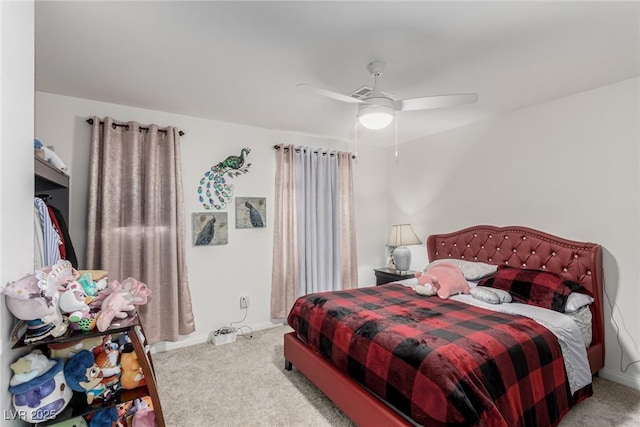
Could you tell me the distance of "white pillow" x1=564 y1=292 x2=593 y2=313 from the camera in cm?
237

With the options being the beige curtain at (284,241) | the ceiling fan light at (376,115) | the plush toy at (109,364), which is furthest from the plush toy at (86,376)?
the beige curtain at (284,241)

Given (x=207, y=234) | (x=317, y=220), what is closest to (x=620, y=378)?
(x=317, y=220)

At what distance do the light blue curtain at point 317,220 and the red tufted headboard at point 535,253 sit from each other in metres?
1.29

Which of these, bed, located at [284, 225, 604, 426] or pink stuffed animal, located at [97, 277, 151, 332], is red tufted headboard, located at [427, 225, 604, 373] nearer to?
bed, located at [284, 225, 604, 426]

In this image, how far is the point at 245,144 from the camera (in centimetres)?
369

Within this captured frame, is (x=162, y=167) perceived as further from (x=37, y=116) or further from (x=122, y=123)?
(x=37, y=116)

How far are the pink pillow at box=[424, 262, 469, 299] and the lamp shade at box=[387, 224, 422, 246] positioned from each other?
97 cm

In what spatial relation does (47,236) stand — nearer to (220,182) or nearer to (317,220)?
(220,182)

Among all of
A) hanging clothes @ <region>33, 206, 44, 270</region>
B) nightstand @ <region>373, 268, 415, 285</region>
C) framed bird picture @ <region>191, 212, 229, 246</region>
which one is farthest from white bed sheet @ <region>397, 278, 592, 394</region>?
hanging clothes @ <region>33, 206, 44, 270</region>

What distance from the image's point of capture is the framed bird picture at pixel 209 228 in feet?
11.0

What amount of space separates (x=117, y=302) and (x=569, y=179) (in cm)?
355

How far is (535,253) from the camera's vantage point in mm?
2936

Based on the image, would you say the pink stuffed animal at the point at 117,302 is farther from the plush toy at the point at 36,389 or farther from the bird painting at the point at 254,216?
the bird painting at the point at 254,216

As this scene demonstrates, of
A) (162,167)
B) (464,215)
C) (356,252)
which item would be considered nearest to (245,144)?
(162,167)
